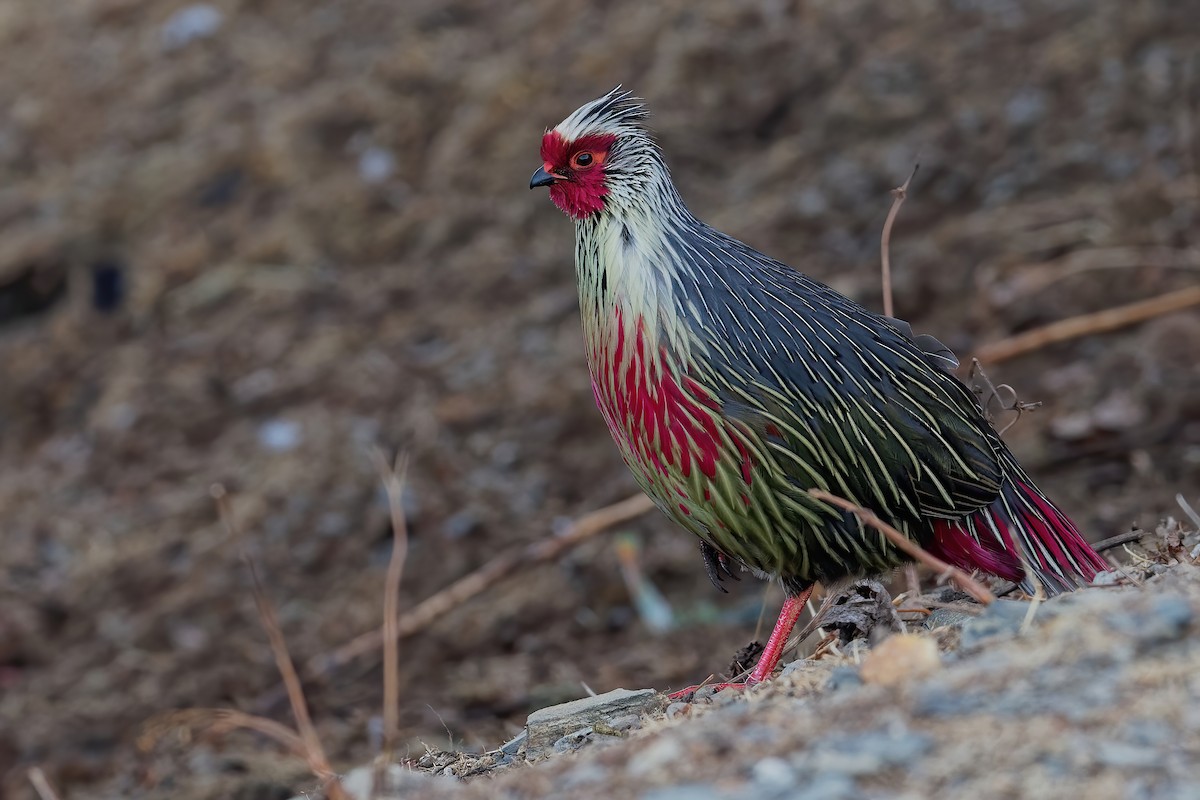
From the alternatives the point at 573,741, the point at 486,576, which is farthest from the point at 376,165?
the point at 573,741

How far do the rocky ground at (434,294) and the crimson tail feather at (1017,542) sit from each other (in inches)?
61.7

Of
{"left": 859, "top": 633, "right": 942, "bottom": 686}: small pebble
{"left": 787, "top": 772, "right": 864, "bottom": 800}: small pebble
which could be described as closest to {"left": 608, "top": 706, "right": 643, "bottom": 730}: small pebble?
{"left": 859, "top": 633, "right": 942, "bottom": 686}: small pebble

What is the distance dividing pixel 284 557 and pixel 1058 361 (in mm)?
3296

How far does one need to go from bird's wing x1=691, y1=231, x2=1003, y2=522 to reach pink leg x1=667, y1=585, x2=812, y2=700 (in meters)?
0.35

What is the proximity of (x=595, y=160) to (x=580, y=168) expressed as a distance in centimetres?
4

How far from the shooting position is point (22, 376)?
720 cm

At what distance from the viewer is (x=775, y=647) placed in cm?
352

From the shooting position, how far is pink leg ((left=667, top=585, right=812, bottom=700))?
345 centimetres

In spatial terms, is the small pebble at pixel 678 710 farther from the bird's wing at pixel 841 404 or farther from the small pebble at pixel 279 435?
the small pebble at pixel 279 435

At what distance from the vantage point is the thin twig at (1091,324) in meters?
5.84

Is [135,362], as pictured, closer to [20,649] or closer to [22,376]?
[22,376]

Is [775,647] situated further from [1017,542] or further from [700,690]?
[1017,542]

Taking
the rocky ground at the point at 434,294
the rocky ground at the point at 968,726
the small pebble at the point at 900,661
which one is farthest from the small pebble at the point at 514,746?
the rocky ground at the point at 434,294

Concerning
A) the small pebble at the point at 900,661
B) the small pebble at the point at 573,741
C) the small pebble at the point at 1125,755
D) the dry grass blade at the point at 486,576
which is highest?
the small pebble at the point at 900,661
